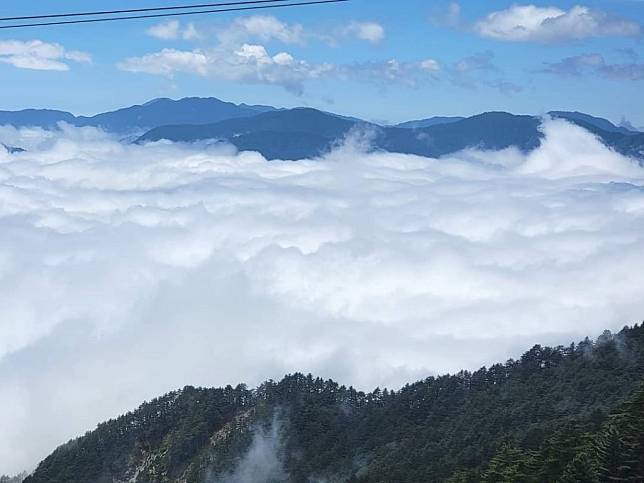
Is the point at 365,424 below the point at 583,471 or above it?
below

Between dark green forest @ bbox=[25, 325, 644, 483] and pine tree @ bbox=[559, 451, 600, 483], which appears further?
dark green forest @ bbox=[25, 325, 644, 483]

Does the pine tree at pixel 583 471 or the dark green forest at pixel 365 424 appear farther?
the dark green forest at pixel 365 424

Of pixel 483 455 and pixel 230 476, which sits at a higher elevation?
pixel 483 455

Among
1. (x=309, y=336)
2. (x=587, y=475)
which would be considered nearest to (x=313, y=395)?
(x=587, y=475)

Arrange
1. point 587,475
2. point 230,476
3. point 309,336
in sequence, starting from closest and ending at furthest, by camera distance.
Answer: point 587,475 → point 230,476 → point 309,336

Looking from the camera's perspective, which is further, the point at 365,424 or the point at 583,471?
the point at 365,424

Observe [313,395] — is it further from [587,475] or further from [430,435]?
[587,475]

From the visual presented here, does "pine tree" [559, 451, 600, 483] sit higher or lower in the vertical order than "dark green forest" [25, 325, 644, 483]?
higher

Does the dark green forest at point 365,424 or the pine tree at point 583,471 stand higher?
the pine tree at point 583,471
